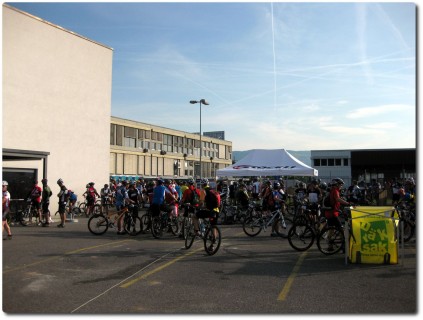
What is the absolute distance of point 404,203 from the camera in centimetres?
1430

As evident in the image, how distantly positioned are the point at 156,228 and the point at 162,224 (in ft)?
0.92

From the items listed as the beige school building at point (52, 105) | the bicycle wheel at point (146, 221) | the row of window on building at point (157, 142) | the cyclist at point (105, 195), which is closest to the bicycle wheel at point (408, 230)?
the bicycle wheel at point (146, 221)

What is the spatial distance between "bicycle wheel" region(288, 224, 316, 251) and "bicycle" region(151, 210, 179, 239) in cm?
441

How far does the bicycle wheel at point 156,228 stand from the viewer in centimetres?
1331

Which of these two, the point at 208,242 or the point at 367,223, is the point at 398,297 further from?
the point at 208,242

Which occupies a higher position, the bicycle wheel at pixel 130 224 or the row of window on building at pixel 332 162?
the row of window on building at pixel 332 162

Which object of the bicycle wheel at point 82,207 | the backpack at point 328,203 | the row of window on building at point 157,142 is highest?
the row of window on building at point 157,142

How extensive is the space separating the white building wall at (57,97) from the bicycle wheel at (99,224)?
877 cm

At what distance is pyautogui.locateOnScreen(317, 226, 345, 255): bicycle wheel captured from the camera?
33.7ft

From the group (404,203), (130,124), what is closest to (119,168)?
(130,124)

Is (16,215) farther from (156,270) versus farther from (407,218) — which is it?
(407,218)

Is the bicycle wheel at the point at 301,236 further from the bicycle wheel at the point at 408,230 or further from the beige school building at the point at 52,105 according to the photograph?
the beige school building at the point at 52,105

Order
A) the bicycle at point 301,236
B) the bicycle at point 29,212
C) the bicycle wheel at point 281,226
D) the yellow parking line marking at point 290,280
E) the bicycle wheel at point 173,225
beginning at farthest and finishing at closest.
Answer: the bicycle at point 29,212 → the bicycle wheel at point 173,225 → the bicycle wheel at point 281,226 → the bicycle at point 301,236 → the yellow parking line marking at point 290,280

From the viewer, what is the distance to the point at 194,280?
25.3 ft
